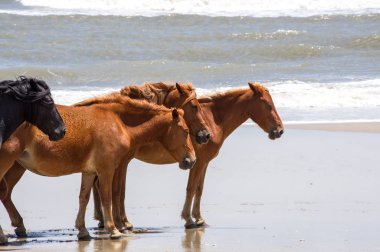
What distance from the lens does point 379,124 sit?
16234 mm

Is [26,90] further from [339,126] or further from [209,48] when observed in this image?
[209,48]

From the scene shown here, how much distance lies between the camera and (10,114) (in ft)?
27.2

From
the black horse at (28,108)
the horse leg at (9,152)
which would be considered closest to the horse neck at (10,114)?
the black horse at (28,108)

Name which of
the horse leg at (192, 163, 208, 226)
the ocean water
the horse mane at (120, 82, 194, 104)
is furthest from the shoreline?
the horse mane at (120, 82, 194, 104)

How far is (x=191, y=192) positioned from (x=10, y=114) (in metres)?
2.54

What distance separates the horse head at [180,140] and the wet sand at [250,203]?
2.28 ft

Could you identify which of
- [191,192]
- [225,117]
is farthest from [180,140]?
[225,117]

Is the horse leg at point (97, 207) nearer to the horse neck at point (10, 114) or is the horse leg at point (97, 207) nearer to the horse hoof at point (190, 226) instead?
the horse hoof at point (190, 226)

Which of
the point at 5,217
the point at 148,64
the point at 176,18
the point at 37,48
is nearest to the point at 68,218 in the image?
the point at 5,217

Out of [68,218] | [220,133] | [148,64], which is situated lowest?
[68,218]

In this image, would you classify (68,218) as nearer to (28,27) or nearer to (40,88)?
(40,88)

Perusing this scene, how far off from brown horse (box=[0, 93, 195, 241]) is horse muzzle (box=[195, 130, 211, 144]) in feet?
1.56

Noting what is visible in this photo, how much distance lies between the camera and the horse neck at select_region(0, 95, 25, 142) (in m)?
8.27

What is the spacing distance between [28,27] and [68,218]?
881 inches
